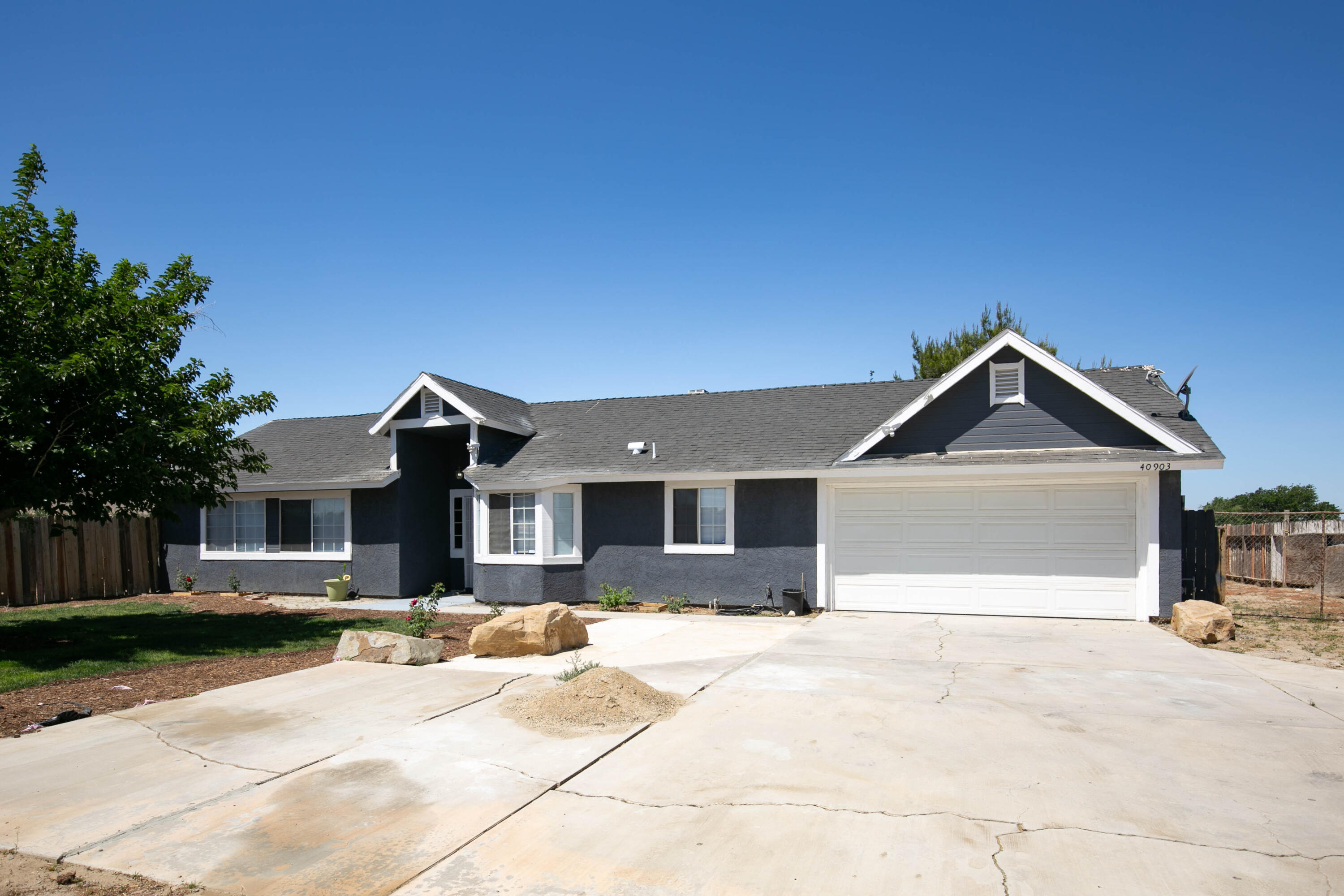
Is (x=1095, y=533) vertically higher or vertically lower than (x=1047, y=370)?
lower

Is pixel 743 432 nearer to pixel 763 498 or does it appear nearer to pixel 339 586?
pixel 763 498

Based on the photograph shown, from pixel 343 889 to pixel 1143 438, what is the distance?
13.6 meters

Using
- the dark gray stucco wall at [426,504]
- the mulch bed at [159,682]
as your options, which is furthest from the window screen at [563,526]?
the dark gray stucco wall at [426,504]

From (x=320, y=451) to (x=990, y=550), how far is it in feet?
52.2

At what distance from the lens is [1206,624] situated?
11.3 m

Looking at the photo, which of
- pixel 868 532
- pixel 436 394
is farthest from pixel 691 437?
pixel 436 394

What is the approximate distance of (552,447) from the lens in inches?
709

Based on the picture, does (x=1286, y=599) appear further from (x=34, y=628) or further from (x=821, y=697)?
(x=34, y=628)

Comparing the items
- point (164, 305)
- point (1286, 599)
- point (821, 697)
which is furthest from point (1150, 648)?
point (164, 305)

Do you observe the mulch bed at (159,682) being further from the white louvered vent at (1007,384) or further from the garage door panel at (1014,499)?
the white louvered vent at (1007,384)

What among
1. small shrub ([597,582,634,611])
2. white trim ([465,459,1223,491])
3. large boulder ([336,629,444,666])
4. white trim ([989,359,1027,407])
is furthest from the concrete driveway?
small shrub ([597,582,634,611])

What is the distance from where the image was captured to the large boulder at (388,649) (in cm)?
1011

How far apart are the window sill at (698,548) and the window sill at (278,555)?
24.9ft

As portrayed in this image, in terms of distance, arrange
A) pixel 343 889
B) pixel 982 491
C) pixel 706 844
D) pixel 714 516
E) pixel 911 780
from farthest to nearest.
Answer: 1. pixel 714 516
2. pixel 982 491
3. pixel 911 780
4. pixel 706 844
5. pixel 343 889
